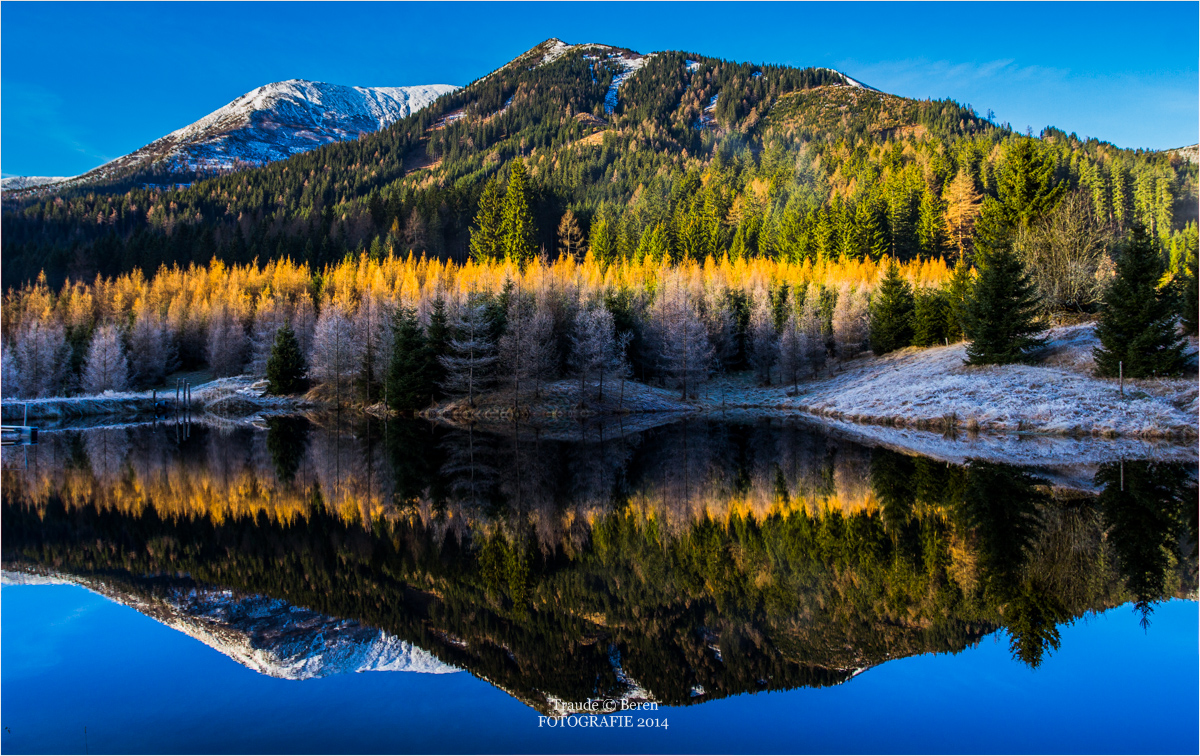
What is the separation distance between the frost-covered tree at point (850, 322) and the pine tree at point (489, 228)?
56524 mm

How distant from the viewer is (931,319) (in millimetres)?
49094

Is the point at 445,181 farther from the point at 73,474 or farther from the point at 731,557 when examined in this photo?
the point at 731,557

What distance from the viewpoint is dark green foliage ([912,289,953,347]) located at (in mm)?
48656

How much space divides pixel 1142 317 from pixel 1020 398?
228 inches

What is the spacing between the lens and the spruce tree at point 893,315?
177ft

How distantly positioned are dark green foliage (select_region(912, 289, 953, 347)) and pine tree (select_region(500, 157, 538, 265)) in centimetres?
6002

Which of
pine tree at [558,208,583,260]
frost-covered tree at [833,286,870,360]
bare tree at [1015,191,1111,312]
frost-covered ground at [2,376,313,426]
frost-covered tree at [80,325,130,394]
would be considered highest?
pine tree at [558,208,583,260]

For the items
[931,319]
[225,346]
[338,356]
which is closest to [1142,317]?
[931,319]

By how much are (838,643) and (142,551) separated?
11.3 metres

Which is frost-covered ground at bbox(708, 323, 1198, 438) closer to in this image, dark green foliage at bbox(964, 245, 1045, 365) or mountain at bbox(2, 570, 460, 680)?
dark green foliage at bbox(964, 245, 1045, 365)

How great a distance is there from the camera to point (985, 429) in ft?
98.8

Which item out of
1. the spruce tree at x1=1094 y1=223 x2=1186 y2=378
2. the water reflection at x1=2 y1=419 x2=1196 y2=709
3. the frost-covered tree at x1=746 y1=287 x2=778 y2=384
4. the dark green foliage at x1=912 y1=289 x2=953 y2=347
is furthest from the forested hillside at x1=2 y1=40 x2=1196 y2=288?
the water reflection at x1=2 y1=419 x2=1196 y2=709

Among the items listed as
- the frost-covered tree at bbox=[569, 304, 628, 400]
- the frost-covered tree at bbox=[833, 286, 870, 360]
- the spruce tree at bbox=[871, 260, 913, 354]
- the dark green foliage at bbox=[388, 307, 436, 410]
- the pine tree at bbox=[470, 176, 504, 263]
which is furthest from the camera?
the pine tree at bbox=[470, 176, 504, 263]

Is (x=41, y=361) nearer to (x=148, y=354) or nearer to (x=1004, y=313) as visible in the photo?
(x=148, y=354)
